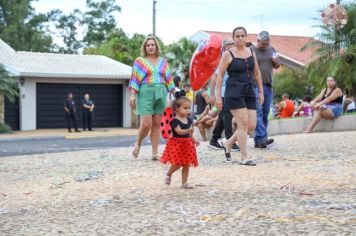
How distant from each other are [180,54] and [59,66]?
28.7 feet

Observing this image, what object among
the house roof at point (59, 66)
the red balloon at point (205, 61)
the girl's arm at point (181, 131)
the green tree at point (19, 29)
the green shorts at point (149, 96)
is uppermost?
the green tree at point (19, 29)

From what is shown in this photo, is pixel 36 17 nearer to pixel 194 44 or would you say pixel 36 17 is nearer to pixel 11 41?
pixel 11 41

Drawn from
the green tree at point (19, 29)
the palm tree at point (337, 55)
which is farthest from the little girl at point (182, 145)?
the green tree at point (19, 29)

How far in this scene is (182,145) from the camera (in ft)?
21.1

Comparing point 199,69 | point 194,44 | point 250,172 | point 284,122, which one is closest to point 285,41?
point 194,44

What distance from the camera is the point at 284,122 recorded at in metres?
16.1

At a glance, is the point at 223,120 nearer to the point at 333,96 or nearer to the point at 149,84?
the point at 149,84

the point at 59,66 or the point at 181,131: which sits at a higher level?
the point at 59,66

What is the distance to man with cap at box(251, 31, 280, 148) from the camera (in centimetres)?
1012

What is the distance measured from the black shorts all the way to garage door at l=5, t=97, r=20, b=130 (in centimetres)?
2346

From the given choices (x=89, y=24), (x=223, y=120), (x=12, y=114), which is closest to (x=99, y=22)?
(x=89, y=24)

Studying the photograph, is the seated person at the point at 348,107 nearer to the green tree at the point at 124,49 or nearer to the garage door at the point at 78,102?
the garage door at the point at 78,102

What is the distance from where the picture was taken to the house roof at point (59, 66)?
29.7 metres

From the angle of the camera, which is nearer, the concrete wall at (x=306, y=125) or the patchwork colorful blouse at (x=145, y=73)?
the patchwork colorful blouse at (x=145, y=73)
